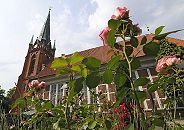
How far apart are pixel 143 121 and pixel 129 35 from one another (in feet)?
1.80

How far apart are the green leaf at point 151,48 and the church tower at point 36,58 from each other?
2346cm

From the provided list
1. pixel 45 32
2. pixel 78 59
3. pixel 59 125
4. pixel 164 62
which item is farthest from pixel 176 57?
pixel 45 32

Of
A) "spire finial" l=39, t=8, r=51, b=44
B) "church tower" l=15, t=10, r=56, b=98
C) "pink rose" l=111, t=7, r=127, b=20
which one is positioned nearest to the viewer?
"pink rose" l=111, t=7, r=127, b=20

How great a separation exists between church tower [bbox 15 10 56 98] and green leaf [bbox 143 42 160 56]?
77.0 feet

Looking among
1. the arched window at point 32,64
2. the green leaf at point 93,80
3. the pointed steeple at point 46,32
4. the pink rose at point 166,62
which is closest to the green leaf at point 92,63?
the green leaf at point 93,80

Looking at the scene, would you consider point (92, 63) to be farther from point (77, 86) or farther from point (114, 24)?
point (114, 24)

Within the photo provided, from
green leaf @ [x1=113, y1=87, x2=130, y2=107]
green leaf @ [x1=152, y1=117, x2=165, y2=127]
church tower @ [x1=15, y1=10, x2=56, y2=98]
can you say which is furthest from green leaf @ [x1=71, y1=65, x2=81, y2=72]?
church tower @ [x1=15, y1=10, x2=56, y2=98]

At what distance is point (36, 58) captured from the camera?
26641 mm

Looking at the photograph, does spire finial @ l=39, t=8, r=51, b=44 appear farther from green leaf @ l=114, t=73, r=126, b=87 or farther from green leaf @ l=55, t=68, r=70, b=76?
green leaf @ l=114, t=73, r=126, b=87

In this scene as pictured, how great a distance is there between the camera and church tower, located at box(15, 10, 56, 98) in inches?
979

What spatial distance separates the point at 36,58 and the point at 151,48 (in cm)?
2668

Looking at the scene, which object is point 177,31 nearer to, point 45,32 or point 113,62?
point 113,62

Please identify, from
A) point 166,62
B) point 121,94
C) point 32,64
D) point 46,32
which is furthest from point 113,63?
point 46,32

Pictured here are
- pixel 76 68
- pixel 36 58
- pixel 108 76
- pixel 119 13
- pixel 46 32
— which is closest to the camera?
pixel 108 76
